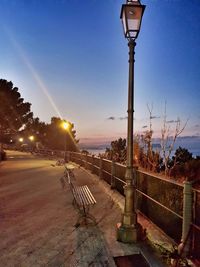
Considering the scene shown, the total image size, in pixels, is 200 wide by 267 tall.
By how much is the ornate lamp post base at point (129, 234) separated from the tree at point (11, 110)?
105ft

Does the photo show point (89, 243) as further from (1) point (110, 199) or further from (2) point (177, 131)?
(2) point (177, 131)

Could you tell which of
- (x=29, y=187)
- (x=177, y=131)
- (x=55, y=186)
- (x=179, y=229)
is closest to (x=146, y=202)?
(x=179, y=229)

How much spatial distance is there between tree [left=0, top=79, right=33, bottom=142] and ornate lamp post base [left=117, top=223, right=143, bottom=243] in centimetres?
3214

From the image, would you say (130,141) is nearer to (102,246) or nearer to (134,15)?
(102,246)

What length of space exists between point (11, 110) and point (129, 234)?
35.1 m

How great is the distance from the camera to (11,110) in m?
36.8

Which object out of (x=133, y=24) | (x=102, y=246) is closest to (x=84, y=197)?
(x=102, y=246)

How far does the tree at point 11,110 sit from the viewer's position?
34.5m

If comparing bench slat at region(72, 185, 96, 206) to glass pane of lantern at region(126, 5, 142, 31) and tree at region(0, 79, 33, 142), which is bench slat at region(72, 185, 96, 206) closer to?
glass pane of lantern at region(126, 5, 142, 31)

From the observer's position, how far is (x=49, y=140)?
201ft

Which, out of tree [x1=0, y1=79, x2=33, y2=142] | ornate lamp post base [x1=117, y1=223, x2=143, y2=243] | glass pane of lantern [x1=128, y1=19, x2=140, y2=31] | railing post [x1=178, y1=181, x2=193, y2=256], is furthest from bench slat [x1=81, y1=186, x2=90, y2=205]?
tree [x1=0, y1=79, x2=33, y2=142]

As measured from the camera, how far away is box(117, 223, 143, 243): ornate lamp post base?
15.1 feet

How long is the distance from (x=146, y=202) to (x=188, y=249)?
10.2ft

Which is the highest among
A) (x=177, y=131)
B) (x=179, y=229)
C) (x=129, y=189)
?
(x=177, y=131)
